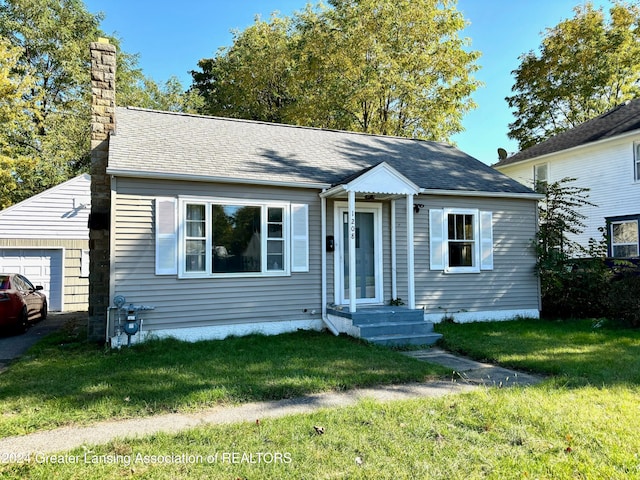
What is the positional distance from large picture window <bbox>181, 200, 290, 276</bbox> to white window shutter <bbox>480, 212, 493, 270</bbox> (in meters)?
4.69

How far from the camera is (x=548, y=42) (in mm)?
23609

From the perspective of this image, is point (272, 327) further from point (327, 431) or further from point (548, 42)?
point (548, 42)

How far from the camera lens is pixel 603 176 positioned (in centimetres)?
1538

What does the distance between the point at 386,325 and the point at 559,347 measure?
2.82 metres

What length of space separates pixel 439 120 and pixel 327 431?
65.6 feet

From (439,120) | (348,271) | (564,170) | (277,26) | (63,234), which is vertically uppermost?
(277,26)

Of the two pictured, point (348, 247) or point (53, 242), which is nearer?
point (348, 247)

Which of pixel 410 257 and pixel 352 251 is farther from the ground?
pixel 352 251

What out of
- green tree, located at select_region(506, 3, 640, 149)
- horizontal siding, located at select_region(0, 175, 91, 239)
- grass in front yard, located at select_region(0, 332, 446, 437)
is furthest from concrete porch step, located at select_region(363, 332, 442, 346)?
green tree, located at select_region(506, 3, 640, 149)

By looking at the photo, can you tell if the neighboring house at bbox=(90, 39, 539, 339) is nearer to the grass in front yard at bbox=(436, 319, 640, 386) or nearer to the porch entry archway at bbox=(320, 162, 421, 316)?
the porch entry archway at bbox=(320, 162, 421, 316)

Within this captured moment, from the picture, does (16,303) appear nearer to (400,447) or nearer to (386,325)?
(386,325)

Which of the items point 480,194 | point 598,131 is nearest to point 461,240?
point 480,194

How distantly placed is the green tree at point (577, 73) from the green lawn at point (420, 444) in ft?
74.0

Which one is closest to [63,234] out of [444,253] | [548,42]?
[444,253]
